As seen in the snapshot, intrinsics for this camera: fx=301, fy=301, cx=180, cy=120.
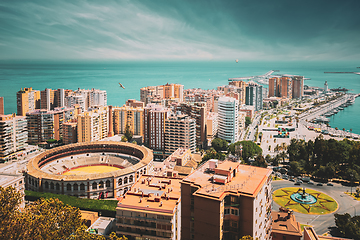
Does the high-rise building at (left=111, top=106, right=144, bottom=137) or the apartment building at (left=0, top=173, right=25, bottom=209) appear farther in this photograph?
the high-rise building at (left=111, top=106, right=144, bottom=137)

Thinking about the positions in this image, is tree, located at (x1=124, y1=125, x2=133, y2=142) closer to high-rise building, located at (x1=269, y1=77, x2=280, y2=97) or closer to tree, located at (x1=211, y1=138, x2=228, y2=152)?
tree, located at (x1=211, y1=138, x2=228, y2=152)

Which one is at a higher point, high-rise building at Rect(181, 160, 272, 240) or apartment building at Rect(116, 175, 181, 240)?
high-rise building at Rect(181, 160, 272, 240)

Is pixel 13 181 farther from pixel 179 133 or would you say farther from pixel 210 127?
pixel 210 127

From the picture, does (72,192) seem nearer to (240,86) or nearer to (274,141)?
(274,141)

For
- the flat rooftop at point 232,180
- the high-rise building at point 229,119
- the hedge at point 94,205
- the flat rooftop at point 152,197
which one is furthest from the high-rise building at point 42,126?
the flat rooftop at point 232,180

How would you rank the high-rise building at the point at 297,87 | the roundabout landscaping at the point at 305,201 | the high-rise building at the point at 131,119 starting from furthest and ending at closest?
1. the high-rise building at the point at 297,87
2. the high-rise building at the point at 131,119
3. the roundabout landscaping at the point at 305,201

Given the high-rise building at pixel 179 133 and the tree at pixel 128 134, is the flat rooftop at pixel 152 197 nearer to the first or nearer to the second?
the high-rise building at pixel 179 133

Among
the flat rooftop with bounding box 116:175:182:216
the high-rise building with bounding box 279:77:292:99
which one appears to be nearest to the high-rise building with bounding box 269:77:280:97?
the high-rise building with bounding box 279:77:292:99
